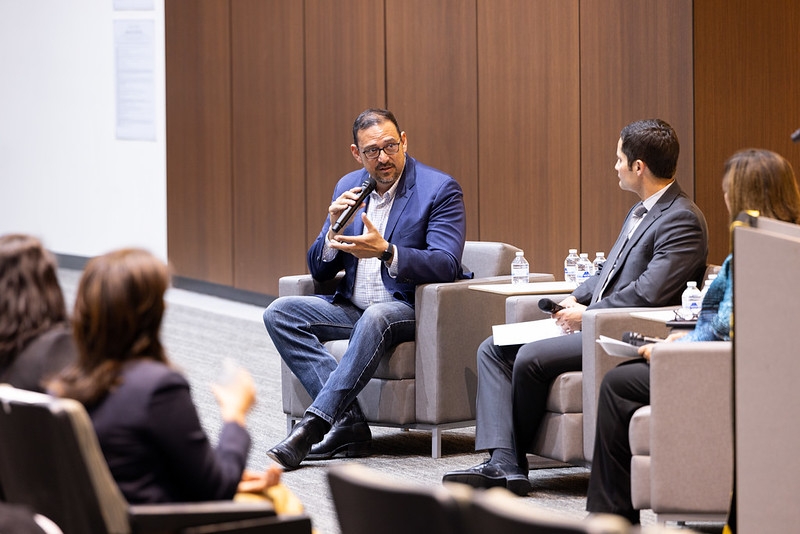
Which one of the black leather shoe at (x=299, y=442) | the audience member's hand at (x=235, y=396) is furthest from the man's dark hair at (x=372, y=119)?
the audience member's hand at (x=235, y=396)

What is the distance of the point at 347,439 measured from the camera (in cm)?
512

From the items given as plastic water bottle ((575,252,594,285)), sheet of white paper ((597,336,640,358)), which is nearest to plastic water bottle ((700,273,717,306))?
sheet of white paper ((597,336,640,358))

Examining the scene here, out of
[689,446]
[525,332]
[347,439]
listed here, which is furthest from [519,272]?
[689,446]

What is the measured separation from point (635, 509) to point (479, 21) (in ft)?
13.2

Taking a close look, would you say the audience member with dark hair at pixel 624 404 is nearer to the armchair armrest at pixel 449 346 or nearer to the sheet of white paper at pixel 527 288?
the sheet of white paper at pixel 527 288

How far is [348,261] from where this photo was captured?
17.5 feet

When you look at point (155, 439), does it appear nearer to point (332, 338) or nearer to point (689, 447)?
point (689, 447)

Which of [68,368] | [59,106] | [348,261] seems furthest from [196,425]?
[59,106]

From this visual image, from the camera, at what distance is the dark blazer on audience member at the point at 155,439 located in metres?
2.37

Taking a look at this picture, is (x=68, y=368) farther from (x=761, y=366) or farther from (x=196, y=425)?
(x=761, y=366)

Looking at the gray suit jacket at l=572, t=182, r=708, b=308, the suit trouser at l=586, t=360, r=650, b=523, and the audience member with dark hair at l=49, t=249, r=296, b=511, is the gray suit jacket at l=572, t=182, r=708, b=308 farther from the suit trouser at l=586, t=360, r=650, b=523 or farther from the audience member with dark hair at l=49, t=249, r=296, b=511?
the audience member with dark hair at l=49, t=249, r=296, b=511

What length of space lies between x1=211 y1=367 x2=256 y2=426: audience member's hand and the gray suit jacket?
2.07m

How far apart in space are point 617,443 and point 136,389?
1.99 metres

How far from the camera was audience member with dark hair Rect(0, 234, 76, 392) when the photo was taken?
8.82ft
